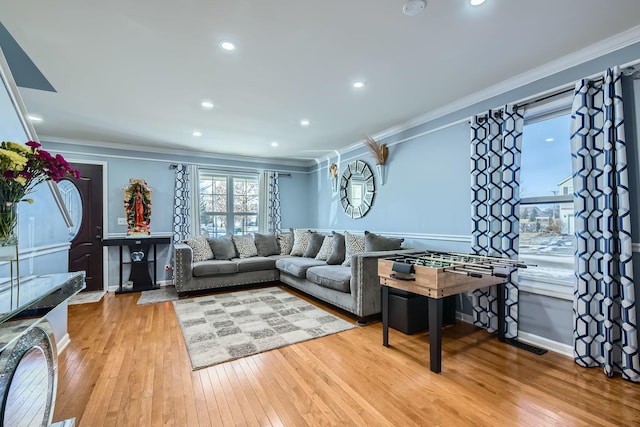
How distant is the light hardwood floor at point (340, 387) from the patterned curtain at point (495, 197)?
12.9 inches

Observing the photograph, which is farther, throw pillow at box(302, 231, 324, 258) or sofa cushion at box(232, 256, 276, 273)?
throw pillow at box(302, 231, 324, 258)

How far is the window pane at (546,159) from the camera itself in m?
2.60

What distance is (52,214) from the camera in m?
2.56

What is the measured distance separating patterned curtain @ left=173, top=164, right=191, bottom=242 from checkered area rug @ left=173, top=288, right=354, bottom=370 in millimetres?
1509

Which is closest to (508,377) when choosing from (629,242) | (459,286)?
(459,286)

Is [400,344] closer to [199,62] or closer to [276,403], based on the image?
[276,403]

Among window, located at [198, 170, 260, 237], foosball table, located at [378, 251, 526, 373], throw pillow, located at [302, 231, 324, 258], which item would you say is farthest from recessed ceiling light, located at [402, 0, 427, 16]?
window, located at [198, 170, 260, 237]

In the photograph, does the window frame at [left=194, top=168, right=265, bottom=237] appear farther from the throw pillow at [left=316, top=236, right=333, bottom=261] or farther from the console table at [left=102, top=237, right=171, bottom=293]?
the throw pillow at [left=316, top=236, right=333, bottom=261]

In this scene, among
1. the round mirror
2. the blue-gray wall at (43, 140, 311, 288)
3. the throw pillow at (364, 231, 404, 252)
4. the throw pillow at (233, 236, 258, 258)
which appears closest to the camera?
the throw pillow at (364, 231, 404, 252)

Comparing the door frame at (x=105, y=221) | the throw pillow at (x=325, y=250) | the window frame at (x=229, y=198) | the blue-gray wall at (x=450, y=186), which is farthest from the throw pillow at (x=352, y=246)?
the door frame at (x=105, y=221)

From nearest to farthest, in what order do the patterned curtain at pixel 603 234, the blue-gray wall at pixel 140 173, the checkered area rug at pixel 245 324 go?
the patterned curtain at pixel 603 234
the checkered area rug at pixel 245 324
the blue-gray wall at pixel 140 173

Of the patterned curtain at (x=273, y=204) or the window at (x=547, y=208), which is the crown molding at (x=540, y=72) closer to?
the window at (x=547, y=208)

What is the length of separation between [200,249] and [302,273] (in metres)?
1.86

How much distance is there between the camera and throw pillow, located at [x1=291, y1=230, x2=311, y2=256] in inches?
205
